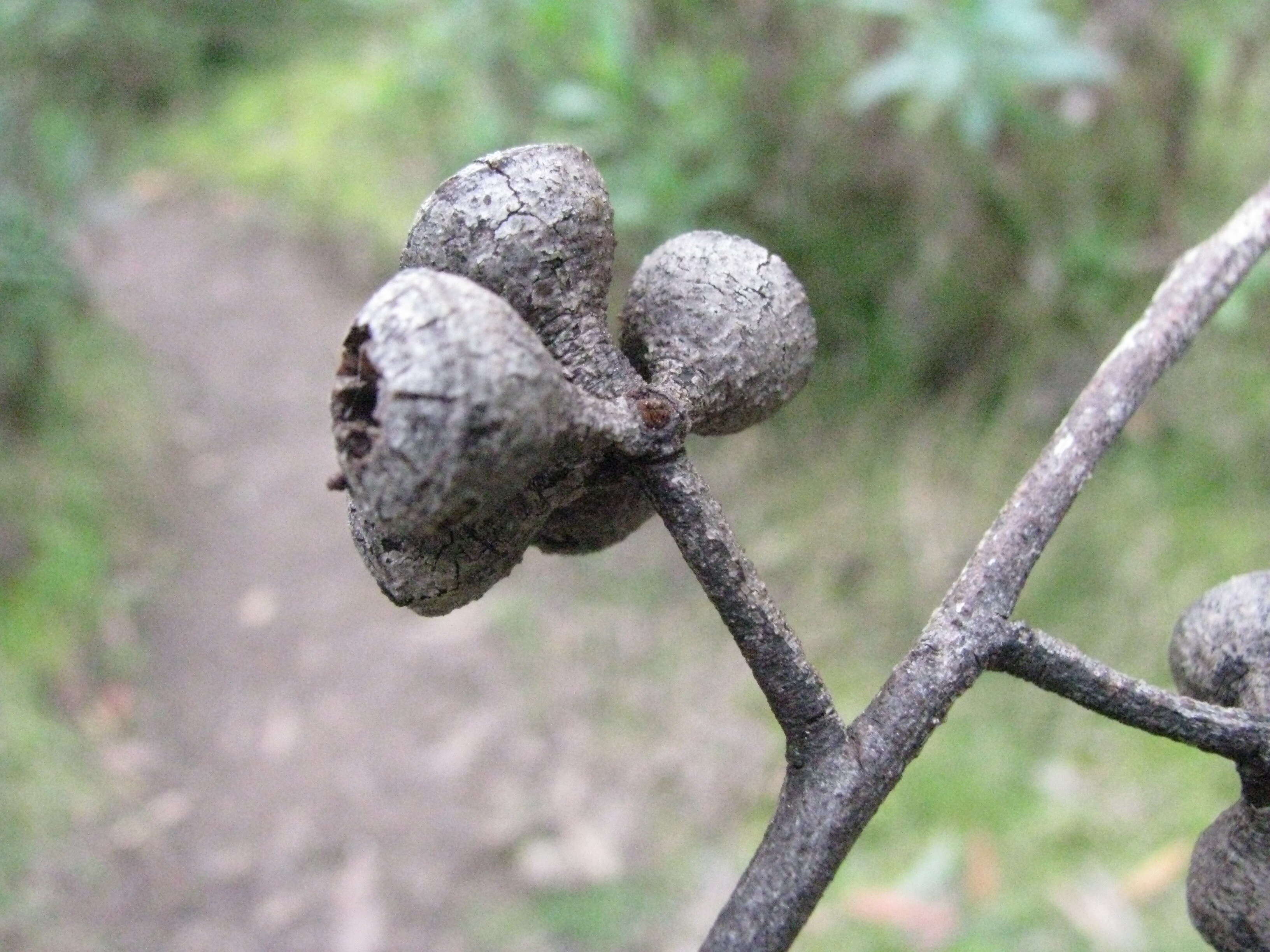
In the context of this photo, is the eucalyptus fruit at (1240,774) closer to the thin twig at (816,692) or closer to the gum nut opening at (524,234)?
the thin twig at (816,692)

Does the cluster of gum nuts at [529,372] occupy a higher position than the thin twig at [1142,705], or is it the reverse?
the cluster of gum nuts at [529,372]

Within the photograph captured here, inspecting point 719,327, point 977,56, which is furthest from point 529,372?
point 977,56

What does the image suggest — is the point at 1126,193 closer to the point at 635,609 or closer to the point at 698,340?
the point at 635,609

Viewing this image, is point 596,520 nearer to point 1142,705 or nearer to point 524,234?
point 524,234

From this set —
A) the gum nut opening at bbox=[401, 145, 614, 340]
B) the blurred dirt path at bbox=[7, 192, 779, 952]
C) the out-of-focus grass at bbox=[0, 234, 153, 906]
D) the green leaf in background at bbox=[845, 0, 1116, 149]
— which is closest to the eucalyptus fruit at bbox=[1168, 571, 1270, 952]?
the gum nut opening at bbox=[401, 145, 614, 340]

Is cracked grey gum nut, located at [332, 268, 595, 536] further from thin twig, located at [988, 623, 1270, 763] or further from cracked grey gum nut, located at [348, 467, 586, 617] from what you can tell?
thin twig, located at [988, 623, 1270, 763]

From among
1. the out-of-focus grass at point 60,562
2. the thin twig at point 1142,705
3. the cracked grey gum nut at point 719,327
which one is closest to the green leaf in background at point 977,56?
the cracked grey gum nut at point 719,327
